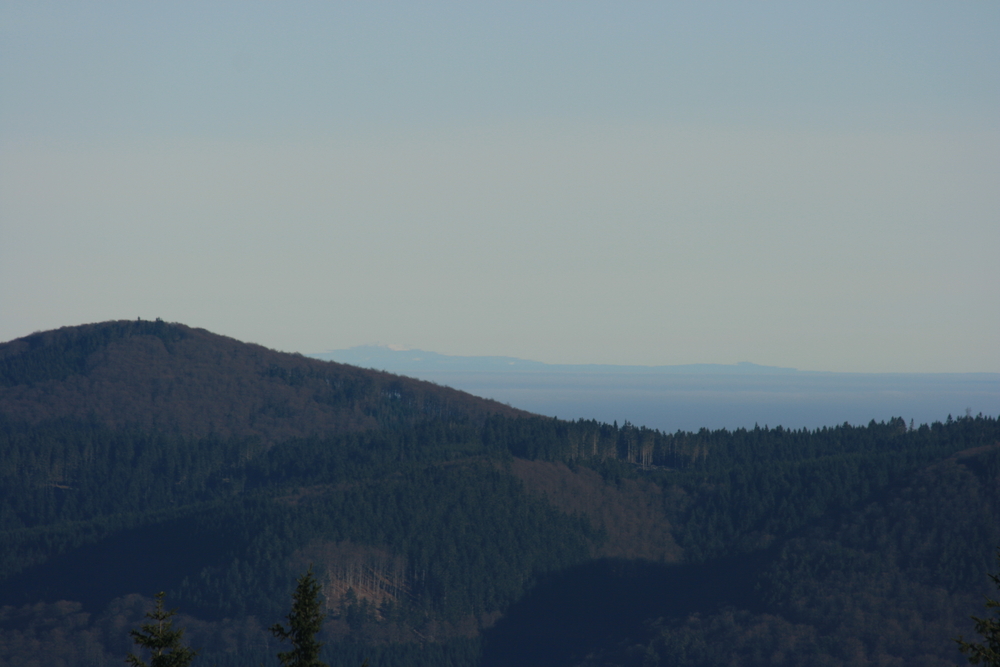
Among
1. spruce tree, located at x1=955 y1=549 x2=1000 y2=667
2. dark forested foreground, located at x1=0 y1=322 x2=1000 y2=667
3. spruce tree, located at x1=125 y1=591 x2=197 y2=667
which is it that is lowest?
dark forested foreground, located at x1=0 y1=322 x2=1000 y2=667

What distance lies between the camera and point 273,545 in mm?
181750

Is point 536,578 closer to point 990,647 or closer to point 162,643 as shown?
point 990,647

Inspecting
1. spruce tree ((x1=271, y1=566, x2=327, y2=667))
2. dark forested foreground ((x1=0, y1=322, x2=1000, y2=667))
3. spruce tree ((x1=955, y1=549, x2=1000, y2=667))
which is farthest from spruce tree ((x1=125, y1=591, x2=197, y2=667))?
dark forested foreground ((x1=0, y1=322, x2=1000, y2=667))

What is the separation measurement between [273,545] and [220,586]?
11.4 metres

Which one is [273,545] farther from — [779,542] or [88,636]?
[779,542]

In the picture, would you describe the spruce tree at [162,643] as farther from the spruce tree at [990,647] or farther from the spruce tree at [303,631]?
the spruce tree at [990,647]

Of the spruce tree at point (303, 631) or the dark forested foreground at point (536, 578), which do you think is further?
the dark forested foreground at point (536, 578)

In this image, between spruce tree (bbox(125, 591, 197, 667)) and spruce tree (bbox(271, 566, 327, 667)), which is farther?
spruce tree (bbox(271, 566, 327, 667))

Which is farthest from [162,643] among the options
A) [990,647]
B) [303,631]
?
[990,647]

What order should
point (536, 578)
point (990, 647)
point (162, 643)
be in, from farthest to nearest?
point (536, 578), point (990, 647), point (162, 643)

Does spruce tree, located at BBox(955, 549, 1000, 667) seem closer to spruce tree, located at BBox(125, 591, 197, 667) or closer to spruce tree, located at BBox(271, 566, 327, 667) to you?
spruce tree, located at BBox(271, 566, 327, 667)

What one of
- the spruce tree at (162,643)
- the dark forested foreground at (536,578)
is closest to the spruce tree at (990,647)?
the spruce tree at (162,643)

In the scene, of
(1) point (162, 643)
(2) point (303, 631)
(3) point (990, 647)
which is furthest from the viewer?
(2) point (303, 631)

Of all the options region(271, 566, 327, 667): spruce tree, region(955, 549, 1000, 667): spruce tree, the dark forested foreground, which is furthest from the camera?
the dark forested foreground
